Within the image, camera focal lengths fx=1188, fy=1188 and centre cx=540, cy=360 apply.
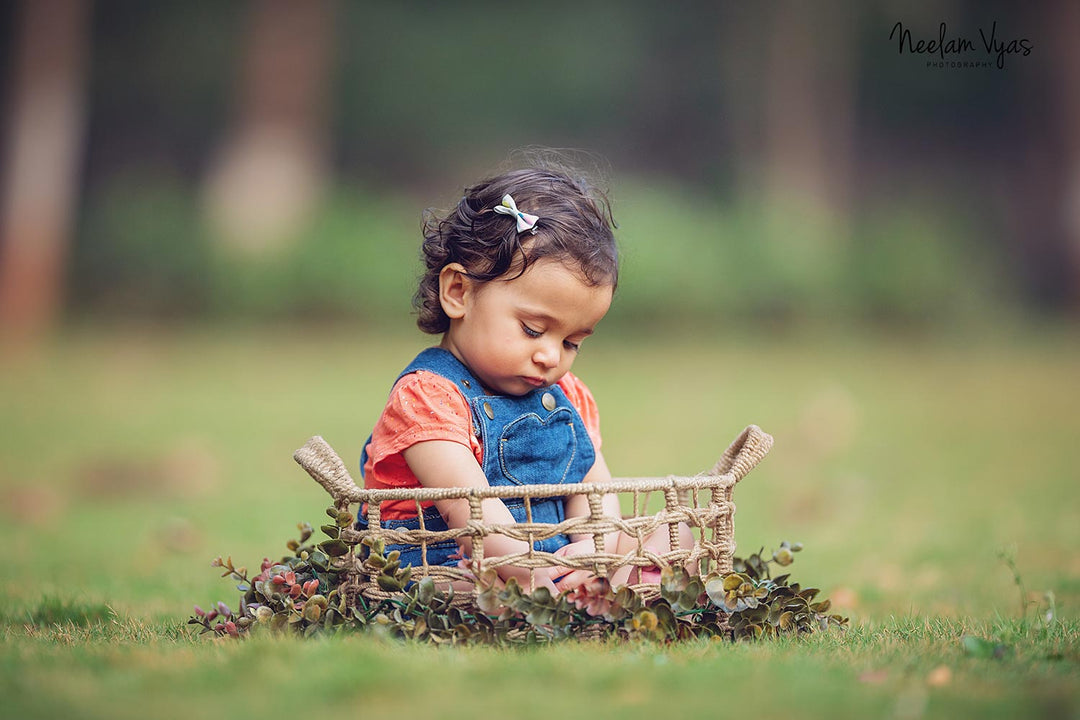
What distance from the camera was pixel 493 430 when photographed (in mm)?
2949

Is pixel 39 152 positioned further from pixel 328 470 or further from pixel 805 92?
pixel 328 470

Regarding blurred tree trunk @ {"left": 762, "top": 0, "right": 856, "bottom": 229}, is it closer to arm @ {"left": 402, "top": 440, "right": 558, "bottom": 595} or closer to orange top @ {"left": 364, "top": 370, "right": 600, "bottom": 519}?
orange top @ {"left": 364, "top": 370, "right": 600, "bottom": 519}

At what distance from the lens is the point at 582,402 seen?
337cm

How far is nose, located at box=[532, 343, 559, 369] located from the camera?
2906 mm

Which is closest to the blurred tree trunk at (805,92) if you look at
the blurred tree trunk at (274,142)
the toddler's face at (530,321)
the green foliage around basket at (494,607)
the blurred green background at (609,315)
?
the blurred green background at (609,315)

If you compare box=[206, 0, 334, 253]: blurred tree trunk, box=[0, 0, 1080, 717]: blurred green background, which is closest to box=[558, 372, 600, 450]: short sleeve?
box=[0, 0, 1080, 717]: blurred green background

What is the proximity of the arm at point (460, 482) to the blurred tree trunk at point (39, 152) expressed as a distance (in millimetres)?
10652

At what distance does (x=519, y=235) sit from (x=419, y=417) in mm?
519

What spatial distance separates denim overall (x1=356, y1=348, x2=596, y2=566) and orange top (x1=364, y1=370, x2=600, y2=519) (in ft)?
0.13

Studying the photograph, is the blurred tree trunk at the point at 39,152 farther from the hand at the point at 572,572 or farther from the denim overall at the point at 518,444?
the hand at the point at 572,572

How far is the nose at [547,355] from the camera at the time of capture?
2906mm

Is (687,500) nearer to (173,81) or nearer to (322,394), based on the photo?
(322,394)

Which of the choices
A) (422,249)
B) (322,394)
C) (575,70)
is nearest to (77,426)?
(322,394)

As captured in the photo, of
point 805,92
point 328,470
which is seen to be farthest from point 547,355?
point 805,92
